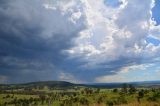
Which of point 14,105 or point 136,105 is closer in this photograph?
point 136,105

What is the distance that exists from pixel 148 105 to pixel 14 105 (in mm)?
168803

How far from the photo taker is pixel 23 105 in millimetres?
191875

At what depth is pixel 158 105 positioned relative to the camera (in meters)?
33.5

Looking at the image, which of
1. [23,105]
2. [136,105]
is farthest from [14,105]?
[136,105]

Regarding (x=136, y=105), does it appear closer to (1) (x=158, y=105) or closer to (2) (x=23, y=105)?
(1) (x=158, y=105)

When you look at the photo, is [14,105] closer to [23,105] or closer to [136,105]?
[23,105]

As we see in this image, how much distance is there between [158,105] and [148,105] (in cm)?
131

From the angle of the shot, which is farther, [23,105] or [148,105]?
[23,105]

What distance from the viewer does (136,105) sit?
34688 mm

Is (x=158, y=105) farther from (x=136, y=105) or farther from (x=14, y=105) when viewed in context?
(x=14, y=105)

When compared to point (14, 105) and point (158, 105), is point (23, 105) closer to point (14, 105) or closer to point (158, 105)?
point (14, 105)

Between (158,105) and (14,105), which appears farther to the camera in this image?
(14,105)

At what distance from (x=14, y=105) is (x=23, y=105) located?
6.23 meters

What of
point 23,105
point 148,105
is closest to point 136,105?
point 148,105
